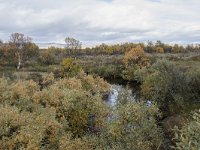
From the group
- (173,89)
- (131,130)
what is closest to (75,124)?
(131,130)

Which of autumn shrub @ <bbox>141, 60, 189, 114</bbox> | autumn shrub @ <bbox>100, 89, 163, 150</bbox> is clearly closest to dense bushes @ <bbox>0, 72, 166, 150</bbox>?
autumn shrub @ <bbox>100, 89, 163, 150</bbox>

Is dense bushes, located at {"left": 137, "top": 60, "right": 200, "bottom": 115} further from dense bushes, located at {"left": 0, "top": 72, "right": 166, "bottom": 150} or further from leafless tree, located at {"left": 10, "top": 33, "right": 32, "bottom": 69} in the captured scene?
leafless tree, located at {"left": 10, "top": 33, "right": 32, "bottom": 69}

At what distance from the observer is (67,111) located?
170ft

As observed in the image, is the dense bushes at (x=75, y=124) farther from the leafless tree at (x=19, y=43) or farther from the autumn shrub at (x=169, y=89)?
the leafless tree at (x=19, y=43)

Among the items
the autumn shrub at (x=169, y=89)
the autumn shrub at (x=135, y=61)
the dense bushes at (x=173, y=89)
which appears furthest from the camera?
the autumn shrub at (x=135, y=61)

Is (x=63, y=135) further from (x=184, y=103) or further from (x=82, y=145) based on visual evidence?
(x=184, y=103)

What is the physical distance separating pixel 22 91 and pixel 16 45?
112416 millimetres

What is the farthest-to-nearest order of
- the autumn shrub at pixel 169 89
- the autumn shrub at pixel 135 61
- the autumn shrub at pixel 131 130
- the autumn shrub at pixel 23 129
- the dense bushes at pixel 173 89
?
the autumn shrub at pixel 135 61 < the autumn shrub at pixel 169 89 < the dense bushes at pixel 173 89 < the autumn shrub at pixel 131 130 < the autumn shrub at pixel 23 129

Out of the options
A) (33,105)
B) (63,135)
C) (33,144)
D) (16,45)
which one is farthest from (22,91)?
(16,45)

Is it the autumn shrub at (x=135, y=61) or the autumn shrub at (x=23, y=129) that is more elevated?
the autumn shrub at (x=135, y=61)

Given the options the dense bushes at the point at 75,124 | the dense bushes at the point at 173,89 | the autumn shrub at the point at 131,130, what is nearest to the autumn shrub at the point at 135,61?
the dense bushes at the point at 173,89

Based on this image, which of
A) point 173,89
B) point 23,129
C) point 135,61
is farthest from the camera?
point 135,61

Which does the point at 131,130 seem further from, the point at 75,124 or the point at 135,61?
the point at 135,61

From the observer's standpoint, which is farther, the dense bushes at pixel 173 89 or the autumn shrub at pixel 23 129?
the dense bushes at pixel 173 89
